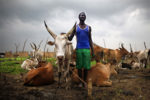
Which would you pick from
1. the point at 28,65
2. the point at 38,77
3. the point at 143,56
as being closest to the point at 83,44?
the point at 38,77

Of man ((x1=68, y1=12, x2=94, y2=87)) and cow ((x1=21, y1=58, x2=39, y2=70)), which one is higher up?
man ((x1=68, y1=12, x2=94, y2=87))

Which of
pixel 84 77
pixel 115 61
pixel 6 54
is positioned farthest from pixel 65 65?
pixel 6 54

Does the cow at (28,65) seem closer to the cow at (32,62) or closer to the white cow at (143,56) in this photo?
the cow at (32,62)

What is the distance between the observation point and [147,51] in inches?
488

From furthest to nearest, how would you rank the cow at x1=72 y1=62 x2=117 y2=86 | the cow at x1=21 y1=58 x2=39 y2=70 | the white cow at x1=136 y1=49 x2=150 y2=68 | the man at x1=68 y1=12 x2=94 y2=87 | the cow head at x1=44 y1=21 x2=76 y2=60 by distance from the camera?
the white cow at x1=136 y1=49 x2=150 y2=68 → the cow at x1=21 y1=58 x2=39 y2=70 → the cow at x1=72 y1=62 x2=117 y2=86 → the man at x1=68 y1=12 x2=94 y2=87 → the cow head at x1=44 y1=21 x2=76 y2=60

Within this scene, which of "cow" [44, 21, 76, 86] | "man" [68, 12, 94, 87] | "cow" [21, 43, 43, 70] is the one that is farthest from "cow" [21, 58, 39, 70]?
"man" [68, 12, 94, 87]

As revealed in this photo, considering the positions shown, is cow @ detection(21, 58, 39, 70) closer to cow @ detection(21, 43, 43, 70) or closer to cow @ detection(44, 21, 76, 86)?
cow @ detection(21, 43, 43, 70)

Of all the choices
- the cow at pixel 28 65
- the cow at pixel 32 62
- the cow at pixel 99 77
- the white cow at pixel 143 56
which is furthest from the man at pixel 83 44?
the white cow at pixel 143 56

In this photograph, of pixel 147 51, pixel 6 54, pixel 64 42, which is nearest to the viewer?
pixel 64 42

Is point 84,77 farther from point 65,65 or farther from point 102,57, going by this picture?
point 102,57

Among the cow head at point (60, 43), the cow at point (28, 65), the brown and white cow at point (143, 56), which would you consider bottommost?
the cow at point (28, 65)

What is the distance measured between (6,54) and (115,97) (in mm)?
44161

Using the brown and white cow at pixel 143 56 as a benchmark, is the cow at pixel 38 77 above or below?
below

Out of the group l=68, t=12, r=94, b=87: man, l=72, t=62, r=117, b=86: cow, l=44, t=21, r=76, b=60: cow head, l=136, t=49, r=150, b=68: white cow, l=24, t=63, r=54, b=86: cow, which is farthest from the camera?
l=136, t=49, r=150, b=68: white cow
